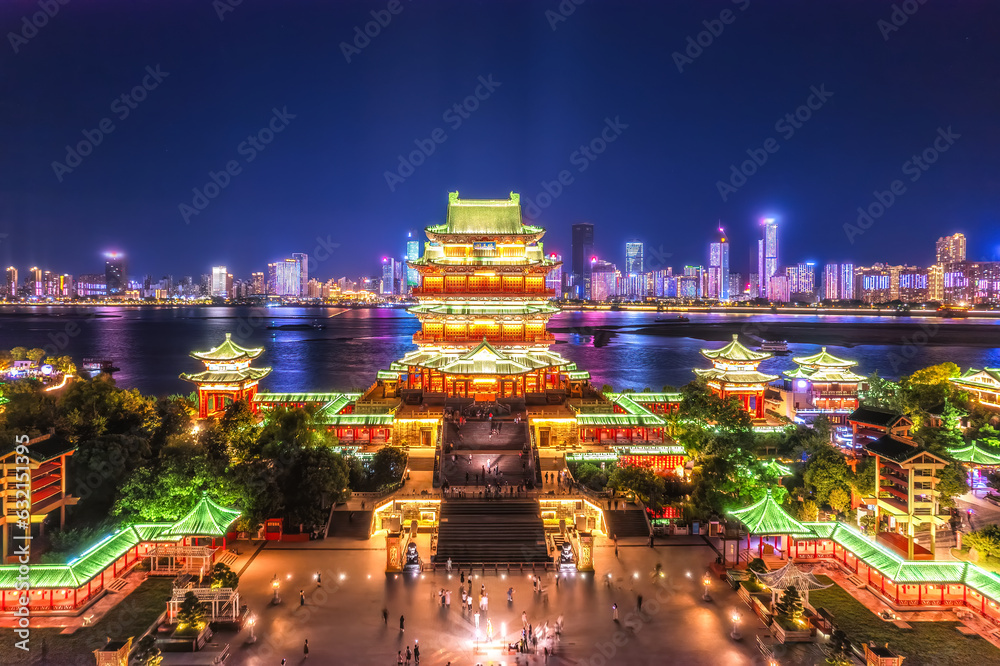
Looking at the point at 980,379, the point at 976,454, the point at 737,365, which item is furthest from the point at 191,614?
the point at 980,379

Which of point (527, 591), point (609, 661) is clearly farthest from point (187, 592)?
point (609, 661)

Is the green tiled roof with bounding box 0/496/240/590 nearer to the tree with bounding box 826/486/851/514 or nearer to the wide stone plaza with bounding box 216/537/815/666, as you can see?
the wide stone plaza with bounding box 216/537/815/666

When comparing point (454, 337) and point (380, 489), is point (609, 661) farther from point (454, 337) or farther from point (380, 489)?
point (454, 337)

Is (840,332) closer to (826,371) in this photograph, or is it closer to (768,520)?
(826,371)

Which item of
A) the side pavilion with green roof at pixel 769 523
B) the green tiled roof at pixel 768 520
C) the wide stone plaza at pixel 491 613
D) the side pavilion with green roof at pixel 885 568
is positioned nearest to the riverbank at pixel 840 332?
the side pavilion with green roof at pixel 885 568

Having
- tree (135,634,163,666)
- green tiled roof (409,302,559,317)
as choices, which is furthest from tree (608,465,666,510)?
tree (135,634,163,666)

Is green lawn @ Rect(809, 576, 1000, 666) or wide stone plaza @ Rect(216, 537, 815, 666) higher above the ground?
wide stone plaza @ Rect(216, 537, 815, 666)

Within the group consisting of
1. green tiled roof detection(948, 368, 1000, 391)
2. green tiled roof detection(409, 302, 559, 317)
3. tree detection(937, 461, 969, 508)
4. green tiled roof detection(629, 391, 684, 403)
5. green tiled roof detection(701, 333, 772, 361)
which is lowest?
tree detection(937, 461, 969, 508)
